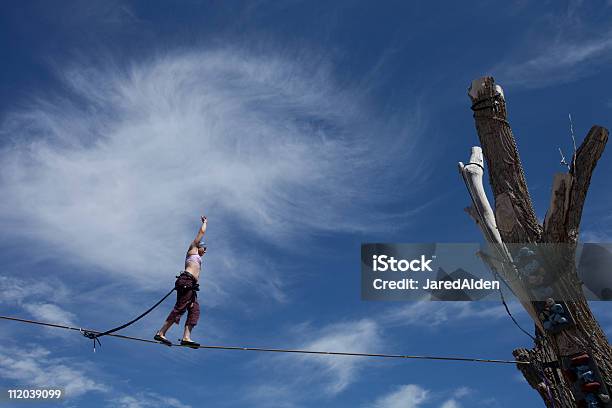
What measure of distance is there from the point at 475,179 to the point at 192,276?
393 cm

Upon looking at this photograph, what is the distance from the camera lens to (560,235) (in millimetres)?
6957

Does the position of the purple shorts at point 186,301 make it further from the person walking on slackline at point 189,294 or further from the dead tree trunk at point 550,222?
the dead tree trunk at point 550,222

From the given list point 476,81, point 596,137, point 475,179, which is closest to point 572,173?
point 596,137

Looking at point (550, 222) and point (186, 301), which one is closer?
point (550, 222)

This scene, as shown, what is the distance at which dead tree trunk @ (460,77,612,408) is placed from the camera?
6.75 m

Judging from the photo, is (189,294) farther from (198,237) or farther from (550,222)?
(550,222)

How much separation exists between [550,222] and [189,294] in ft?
15.2

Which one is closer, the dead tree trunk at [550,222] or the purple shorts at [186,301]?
the dead tree trunk at [550,222]

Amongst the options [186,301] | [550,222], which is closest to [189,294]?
[186,301]

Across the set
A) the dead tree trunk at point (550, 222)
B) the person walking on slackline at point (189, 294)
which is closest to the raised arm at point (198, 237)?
the person walking on slackline at point (189, 294)

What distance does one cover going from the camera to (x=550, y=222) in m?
6.99

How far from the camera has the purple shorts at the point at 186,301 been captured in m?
8.09

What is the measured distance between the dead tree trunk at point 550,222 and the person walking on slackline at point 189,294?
3789 mm

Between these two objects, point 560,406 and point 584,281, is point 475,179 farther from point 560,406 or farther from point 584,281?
point 560,406
